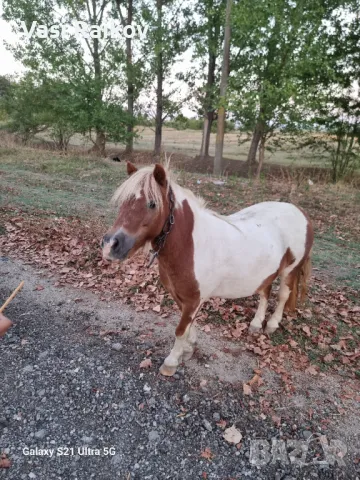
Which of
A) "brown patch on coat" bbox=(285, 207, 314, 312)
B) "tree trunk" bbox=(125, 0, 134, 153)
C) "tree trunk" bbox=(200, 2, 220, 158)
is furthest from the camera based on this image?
"tree trunk" bbox=(125, 0, 134, 153)

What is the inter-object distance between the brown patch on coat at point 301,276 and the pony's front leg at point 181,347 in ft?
4.76

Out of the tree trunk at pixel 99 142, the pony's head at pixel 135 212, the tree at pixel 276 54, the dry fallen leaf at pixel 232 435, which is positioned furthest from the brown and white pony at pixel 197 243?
the tree trunk at pixel 99 142

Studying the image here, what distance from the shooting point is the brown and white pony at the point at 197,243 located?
206 centimetres

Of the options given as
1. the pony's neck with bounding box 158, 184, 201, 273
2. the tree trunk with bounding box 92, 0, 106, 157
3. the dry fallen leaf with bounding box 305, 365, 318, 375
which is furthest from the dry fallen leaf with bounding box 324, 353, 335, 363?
the tree trunk with bounding box 92, 0, 106, 157

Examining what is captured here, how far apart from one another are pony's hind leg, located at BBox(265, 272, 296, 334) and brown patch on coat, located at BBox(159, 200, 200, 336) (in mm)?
1385

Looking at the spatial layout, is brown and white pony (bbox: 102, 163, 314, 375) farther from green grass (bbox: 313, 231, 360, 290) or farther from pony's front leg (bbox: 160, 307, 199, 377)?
green grass (bbox: 313, 231, 360, 290)

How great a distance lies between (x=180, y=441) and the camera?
2.35 m

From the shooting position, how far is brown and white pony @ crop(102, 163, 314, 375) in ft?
6.77

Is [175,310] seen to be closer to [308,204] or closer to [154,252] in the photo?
[154,252]

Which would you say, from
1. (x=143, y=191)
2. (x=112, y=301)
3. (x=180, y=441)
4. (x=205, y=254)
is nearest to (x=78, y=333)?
(x=112, y=301)

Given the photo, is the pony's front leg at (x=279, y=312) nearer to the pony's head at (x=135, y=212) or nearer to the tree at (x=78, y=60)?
the pony's head at (x=135, y=212)

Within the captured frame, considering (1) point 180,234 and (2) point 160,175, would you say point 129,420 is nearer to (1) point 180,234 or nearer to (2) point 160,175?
(1) point 180,234

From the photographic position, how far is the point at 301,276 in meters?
3.83

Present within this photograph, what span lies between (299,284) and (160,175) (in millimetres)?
2776
